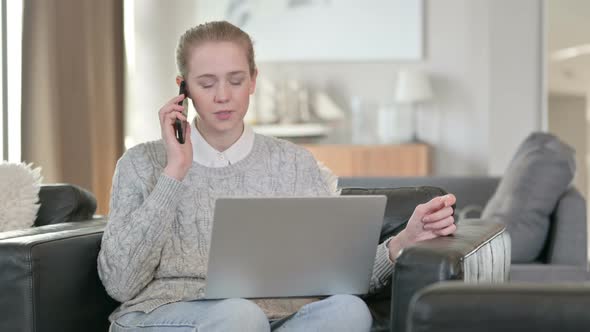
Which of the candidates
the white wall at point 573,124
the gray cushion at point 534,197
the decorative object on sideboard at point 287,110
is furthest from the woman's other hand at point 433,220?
the white wall at point 573,124

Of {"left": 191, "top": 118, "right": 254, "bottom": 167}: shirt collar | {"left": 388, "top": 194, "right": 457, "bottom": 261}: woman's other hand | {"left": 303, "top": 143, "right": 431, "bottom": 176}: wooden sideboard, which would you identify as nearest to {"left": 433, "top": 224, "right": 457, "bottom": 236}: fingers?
{"left": 388, "top": 194, "right": 457, "bottom": 261}: woman's other hand

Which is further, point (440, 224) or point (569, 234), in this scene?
point (569, 234)

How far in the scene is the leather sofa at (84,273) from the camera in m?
1.79

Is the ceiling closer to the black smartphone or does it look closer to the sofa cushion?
the sofa cushion

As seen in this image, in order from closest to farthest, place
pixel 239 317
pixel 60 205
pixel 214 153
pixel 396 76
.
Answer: pixel 239 317 < pixel 214 153 < pixel 60 205 < pixel 396 76

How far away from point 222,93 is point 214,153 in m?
0.16

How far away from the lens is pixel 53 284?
2.08 m

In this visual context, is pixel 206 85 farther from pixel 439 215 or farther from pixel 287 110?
pixel 287 110

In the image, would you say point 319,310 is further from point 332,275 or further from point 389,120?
point 389,120

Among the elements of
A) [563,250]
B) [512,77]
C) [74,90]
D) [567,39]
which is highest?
[567,39]

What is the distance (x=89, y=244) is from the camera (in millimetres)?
2260

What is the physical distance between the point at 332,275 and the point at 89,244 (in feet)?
1.88

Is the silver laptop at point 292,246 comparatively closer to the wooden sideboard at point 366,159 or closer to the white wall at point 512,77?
the wooden sideboard at point 366,159

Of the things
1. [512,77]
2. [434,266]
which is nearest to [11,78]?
[512,77]
